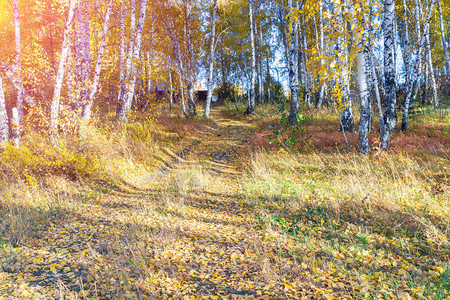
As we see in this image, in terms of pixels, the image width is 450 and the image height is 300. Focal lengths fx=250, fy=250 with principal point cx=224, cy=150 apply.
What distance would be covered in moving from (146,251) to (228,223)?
6.11ft

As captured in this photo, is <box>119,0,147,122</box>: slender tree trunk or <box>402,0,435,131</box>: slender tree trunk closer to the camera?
<box>402,0,435,131</box>: slender tree trunk

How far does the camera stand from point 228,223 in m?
5.57

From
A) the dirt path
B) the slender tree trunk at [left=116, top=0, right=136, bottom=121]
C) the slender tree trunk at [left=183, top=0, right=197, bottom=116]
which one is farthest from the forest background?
the slender tree trunk at [left=183, top=0, right=197, bottom=116]

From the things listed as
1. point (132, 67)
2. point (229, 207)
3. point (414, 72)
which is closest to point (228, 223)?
point (229, 207)

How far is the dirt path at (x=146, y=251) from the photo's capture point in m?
3.52

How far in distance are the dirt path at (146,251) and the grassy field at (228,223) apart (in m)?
0.03

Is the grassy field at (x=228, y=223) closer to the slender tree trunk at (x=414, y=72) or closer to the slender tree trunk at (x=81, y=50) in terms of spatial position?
the slender tree trunk at (x=414, y=72)

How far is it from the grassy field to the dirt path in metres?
0.03

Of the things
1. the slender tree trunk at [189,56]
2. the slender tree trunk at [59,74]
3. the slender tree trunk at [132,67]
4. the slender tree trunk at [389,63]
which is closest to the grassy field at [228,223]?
the slender tree trunk at [59,74]

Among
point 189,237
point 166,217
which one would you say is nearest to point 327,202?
point 189,237

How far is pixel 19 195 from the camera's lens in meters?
6.25

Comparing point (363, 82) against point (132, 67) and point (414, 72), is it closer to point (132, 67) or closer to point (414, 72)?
point (414, 72)

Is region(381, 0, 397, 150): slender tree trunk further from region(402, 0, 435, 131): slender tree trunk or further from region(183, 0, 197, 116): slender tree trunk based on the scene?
region(183, 0, 197, 116): slender tree trunk

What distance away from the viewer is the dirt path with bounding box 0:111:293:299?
11.6ft
